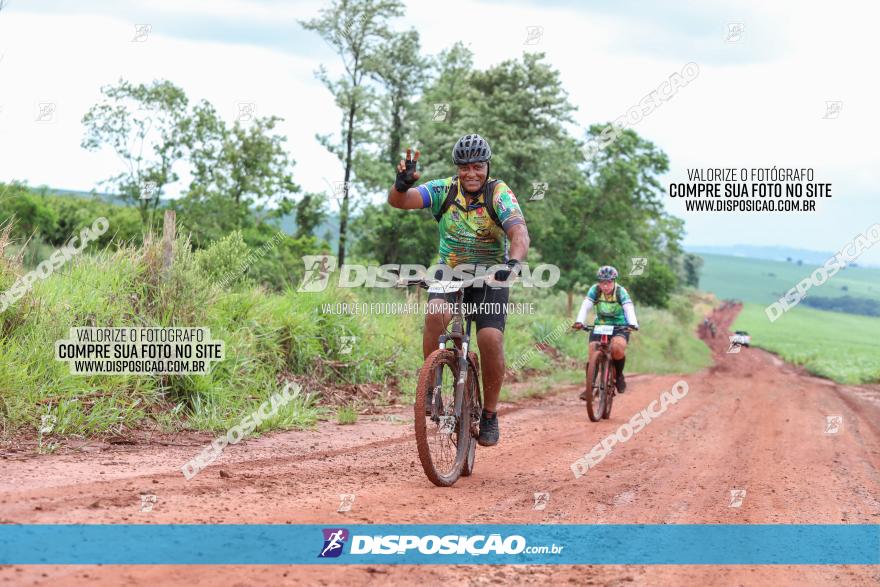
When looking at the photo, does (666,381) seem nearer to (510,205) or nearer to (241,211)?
(510,205)

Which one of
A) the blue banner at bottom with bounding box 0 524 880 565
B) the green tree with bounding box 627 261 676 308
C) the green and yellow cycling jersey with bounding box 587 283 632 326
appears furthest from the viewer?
the green tree with bounding box 627 261 676 308

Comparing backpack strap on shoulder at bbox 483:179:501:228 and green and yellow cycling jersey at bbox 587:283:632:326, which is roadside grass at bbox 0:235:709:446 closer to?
green and yellow cycling jersey at bbox 587:283:632:326

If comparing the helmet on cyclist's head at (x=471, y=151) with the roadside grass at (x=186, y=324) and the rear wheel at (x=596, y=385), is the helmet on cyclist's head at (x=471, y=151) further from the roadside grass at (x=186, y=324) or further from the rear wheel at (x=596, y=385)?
the rear wheel at (x=596, y=385)

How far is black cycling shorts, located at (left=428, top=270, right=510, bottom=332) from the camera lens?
21.4 feet

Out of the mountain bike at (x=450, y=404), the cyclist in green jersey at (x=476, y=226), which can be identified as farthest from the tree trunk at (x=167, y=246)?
the mountain bike at (x=450, y=404)

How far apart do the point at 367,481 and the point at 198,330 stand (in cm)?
408

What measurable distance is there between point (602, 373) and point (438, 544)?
7851 mm

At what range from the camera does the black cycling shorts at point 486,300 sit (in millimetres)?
6508

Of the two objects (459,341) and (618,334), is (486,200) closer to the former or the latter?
(459,341)

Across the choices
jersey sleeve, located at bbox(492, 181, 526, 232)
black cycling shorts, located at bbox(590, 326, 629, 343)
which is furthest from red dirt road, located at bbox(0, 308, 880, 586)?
jersey sleeve, located at bbox(492, 181, 526, 232)

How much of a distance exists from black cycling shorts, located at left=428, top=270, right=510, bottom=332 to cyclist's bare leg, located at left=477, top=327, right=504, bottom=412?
67 mm

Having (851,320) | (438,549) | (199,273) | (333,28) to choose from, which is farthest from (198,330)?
(851,320)

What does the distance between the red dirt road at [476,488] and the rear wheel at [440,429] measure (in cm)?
18

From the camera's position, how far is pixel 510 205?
661 cm
